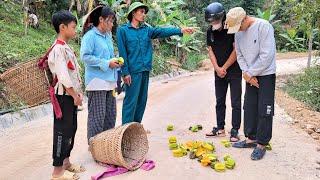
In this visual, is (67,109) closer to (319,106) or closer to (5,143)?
(5,143)

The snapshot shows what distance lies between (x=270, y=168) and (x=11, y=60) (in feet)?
20.0

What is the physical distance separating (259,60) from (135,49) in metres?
1.60

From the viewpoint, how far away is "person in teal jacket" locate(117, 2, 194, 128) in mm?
5734

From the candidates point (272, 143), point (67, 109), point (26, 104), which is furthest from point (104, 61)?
point (26, 104)

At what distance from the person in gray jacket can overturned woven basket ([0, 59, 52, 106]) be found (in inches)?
156

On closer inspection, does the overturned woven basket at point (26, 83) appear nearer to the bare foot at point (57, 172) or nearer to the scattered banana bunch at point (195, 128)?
the scattered banana bunch at point (195, 128)

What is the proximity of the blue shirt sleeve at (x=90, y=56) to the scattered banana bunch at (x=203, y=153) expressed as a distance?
1.43 metres

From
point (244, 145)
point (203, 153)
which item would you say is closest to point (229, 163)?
point (203, 153)

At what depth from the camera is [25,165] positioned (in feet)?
17.5

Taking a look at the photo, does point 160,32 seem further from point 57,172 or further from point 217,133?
point 57,172

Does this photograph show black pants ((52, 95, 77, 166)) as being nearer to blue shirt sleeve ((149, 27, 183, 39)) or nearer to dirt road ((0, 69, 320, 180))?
dirt road ((0, 69, 320, 180))

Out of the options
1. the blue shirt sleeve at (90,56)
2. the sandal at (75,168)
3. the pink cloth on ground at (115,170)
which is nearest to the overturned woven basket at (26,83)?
the blue shirt sleeve at (90,56)

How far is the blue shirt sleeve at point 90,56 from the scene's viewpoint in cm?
500

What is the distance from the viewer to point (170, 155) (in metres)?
5.56
